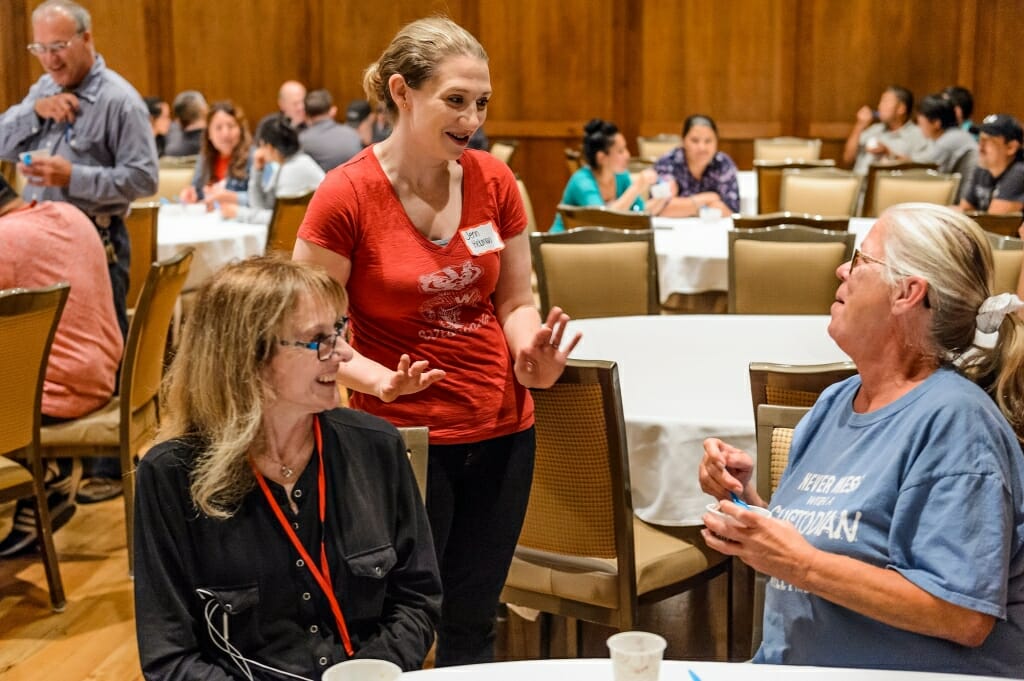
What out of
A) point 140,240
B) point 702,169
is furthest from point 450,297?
point 702,169

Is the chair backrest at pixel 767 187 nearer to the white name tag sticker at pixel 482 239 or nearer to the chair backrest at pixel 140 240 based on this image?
the chair backrest at pixel 140 240

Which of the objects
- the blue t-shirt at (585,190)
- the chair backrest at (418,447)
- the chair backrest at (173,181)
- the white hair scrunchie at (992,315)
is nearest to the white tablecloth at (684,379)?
the chair backrest at (418,447)

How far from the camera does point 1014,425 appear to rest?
5.84ft

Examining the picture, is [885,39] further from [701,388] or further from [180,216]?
[701,388]

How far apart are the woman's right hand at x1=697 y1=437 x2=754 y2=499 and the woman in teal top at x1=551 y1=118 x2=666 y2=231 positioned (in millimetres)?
4462

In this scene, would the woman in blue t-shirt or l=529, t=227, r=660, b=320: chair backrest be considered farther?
l=529, t=227, r=660, b=320: chair backrest

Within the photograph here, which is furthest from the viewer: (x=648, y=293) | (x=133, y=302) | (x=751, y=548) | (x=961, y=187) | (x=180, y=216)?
(x=961, y=187)

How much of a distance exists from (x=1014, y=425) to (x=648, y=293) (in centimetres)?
302

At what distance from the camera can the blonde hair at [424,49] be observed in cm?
228

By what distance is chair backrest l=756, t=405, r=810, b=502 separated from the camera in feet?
7.45

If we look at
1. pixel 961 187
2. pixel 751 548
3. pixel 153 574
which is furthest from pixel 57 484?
pixel 961 187

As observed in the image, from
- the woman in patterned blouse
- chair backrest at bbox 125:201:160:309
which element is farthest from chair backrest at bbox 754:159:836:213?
Result: chair backrest at bbox 125:201:160:309

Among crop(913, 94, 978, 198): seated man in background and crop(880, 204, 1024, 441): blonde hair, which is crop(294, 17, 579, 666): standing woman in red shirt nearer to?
crop(880, 204, 1024, 441): blonde hair

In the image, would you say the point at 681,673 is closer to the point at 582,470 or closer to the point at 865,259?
the point at 865,259
